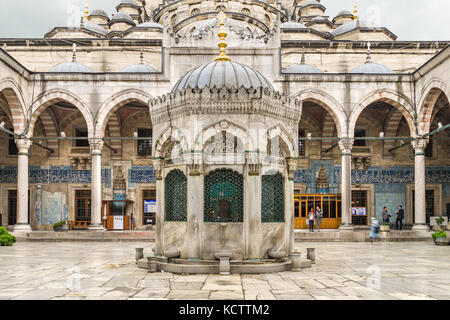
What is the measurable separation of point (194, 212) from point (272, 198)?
1.23 meters

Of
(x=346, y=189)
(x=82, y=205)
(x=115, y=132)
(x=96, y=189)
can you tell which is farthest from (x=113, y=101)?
(x=346, y=189)

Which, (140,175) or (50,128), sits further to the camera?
(140,175)

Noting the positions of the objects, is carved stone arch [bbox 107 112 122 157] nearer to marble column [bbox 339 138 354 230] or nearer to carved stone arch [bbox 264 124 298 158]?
marble column [bbox 339 138 354 230]

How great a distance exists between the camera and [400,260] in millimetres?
8789

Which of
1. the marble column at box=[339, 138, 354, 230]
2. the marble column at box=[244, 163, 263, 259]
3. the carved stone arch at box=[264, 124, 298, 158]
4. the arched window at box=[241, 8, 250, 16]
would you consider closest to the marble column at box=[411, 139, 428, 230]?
the marble column at box=[339, 138, 354, 230]

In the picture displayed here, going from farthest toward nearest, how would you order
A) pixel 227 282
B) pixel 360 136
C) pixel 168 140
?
pixel 360 136 → pixel 168 140 → pixel 227 282

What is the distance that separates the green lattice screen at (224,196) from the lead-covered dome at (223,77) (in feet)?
4.35

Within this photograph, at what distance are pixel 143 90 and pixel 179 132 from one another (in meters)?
9.63

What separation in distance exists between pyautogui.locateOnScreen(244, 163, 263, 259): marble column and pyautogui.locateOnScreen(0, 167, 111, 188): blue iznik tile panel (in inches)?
533

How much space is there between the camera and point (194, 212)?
6812mm

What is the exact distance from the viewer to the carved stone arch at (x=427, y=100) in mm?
15078

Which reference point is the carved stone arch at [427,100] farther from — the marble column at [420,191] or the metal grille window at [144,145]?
the metal grille window at [144,145]

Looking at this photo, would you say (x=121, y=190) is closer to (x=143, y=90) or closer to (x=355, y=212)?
(x=143, y=90)

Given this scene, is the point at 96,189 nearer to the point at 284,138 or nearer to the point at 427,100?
the point at 284,138
